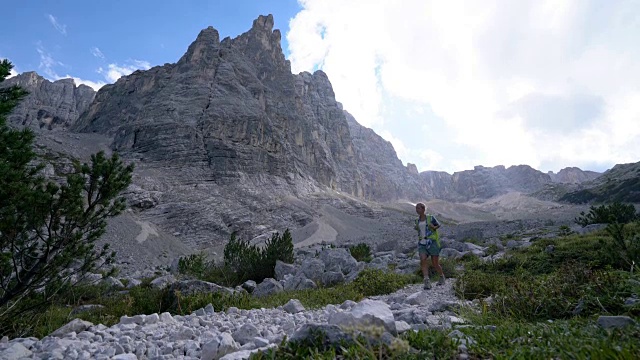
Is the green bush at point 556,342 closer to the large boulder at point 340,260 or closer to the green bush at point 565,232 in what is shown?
the large boulder at point 340,260

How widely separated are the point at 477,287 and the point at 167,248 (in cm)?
5039

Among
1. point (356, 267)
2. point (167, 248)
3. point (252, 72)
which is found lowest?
point (167, 248)

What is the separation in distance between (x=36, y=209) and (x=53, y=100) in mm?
205760

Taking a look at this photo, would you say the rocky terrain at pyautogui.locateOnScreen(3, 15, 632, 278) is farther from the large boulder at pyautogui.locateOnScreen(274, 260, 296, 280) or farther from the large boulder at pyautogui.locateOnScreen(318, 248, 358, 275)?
the large boulder at pyautogui.locateOnScreen(318, 248, 358, 275)

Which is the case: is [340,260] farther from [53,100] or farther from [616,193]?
[53,100]

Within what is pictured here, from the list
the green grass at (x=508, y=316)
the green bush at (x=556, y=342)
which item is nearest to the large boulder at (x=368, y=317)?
the green grass at (x=508, y=316)

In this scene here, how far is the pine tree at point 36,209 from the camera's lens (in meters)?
5.16

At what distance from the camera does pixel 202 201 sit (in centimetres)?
6531

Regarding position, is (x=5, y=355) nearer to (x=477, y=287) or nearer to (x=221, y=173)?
(x=477, y=287)

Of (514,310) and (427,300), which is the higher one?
(514,310)

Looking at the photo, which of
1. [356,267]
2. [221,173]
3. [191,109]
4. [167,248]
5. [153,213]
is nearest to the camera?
[356,267]

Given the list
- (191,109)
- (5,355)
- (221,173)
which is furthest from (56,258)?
(191,109)

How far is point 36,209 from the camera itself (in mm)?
5387

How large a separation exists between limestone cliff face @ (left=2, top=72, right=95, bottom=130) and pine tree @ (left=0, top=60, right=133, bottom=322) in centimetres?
16609
